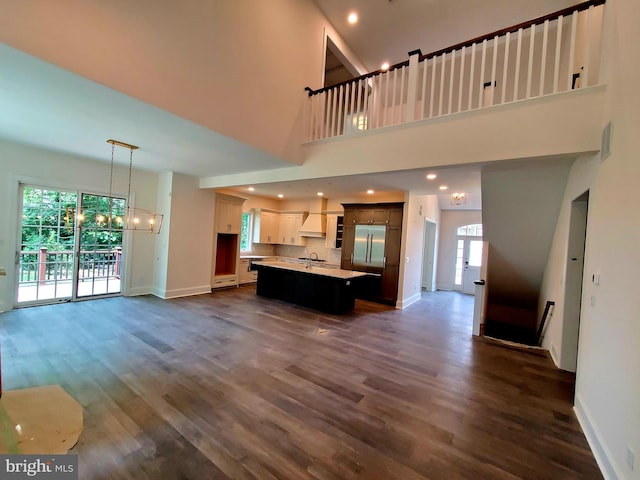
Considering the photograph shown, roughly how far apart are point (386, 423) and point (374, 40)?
7.38 meters

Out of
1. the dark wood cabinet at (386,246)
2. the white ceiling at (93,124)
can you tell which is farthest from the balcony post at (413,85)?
the dark wood cabinet at (386,246)

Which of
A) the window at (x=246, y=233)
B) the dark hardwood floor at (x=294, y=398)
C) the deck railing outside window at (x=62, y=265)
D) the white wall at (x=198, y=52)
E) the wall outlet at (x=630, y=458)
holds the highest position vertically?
the white wall at (x=198, y=52)

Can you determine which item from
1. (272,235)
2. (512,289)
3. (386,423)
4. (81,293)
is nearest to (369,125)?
(386,423)

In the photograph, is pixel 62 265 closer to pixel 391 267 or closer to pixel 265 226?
pixel 265 226

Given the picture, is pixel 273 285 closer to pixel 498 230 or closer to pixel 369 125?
pixel 369 125

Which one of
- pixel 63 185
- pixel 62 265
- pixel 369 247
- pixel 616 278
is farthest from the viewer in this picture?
pixel 369 247

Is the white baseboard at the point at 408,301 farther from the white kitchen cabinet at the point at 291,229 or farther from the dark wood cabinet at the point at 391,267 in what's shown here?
the white kitchen cabinet at the point at 291,229

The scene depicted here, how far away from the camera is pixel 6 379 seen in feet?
8.72

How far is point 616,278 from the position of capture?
2035 millimetres

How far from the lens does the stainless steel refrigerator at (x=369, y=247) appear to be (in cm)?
677

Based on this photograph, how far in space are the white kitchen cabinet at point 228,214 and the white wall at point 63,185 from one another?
4.95 ft

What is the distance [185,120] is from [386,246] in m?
5.03

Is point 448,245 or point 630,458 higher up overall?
point 448,245

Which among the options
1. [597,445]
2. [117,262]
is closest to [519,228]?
[597,445]
